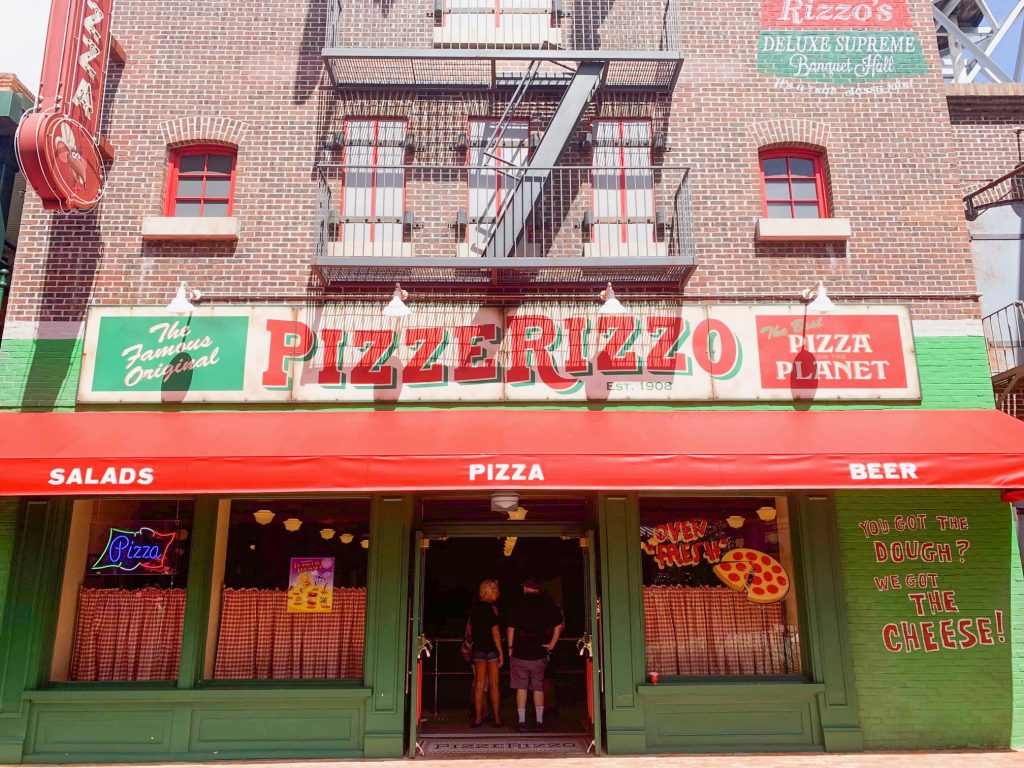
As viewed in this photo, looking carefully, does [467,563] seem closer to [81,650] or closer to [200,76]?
[81,650]

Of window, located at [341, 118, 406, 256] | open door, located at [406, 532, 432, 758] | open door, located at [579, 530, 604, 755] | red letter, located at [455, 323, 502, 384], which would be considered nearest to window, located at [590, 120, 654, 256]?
red letter, located at [455, 323, 502, 384]

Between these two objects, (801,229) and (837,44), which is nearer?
(801,229)

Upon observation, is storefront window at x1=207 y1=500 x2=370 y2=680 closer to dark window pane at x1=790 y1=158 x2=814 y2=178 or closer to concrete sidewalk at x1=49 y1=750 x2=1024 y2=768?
concrete sidewalk at x1=49 y1=750 x2=1024 y2=768

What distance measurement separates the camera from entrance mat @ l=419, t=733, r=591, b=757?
7.50m

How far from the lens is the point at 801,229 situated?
8742mm

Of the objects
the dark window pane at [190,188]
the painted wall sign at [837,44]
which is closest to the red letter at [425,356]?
the dark window pane at [190,188]

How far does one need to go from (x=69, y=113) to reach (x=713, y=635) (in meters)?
8.84

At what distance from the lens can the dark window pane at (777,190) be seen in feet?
30.3

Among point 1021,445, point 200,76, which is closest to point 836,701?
point 1021,445

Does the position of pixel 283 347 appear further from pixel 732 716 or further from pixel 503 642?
pixel 732 716

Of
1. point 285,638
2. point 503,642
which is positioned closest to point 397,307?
point 285,638

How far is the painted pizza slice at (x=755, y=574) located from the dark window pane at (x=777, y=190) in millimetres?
4353

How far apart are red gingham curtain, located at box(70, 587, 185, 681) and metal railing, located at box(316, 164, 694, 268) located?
4.36 metres

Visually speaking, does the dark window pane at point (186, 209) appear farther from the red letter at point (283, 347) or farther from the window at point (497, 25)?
the window at point (497, 25)
